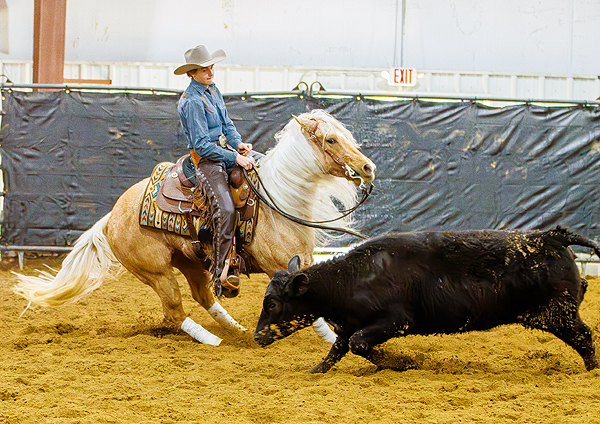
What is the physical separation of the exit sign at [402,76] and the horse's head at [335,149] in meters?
8.67

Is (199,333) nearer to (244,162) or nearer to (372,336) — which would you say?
(244,162)

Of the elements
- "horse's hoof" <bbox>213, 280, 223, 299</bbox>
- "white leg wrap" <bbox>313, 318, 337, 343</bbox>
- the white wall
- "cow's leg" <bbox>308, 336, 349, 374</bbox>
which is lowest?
"white leg wrap" <bbox>313, 318, 337, 343</bbox>

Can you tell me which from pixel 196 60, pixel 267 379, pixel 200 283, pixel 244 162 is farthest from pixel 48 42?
pixel 267 379

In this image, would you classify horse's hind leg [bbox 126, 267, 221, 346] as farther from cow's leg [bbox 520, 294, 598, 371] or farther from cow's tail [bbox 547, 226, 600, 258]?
cow's tail [bbox 547, 226, 600, 258]

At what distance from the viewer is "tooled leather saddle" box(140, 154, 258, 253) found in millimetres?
4430

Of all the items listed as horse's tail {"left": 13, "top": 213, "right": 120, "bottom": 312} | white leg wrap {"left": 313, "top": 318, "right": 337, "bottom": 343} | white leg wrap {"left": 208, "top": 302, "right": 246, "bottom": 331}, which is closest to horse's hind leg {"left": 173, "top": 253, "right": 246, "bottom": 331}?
white leg wrap {"left": 208, "top": 302, "right": 246, "bottom": 331}

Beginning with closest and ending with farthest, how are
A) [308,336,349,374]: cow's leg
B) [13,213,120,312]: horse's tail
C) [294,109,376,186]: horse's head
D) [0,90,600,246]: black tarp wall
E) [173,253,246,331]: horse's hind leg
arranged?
[308,336,349,374]: cow's leg, [294,109,376,186]: horse's head, [13,213,120,312]: horse's tail, [173,253,246,331]: horse's hind leg, [0,90,600,246]: black tarp wall

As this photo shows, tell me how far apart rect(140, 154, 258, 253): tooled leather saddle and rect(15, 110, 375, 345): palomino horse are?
0.09 meters

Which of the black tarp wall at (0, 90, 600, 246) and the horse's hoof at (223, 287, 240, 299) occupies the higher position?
the black tarp wall at (0, 90, 600, 246)

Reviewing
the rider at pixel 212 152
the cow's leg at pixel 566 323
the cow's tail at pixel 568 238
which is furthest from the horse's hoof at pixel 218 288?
the cow's tail at pixel 568 238

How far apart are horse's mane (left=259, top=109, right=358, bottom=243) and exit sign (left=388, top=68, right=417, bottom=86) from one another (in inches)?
340

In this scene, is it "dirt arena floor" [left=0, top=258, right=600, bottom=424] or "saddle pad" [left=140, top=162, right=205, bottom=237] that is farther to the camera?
"saddle pad" [left=140, top=162, right=205, bottom=237]

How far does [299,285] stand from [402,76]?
10.1m

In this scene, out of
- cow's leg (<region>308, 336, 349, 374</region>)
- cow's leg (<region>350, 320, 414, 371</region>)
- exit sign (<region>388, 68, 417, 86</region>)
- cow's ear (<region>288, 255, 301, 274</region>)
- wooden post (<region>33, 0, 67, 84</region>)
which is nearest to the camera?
cow's leg (<region>350, 320, 414, 371</region>)
